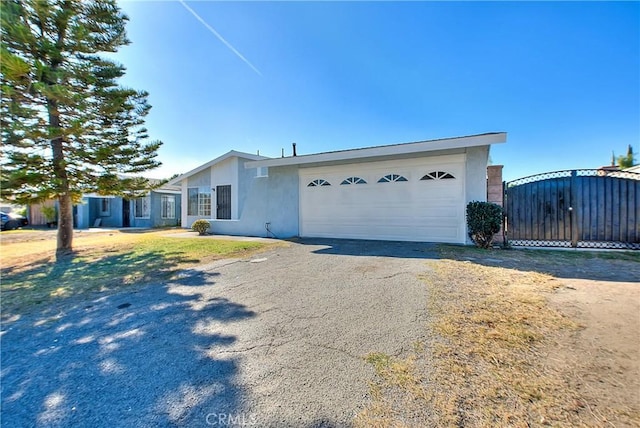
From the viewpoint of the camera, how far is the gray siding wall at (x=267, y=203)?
11766mm

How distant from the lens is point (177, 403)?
1.89m

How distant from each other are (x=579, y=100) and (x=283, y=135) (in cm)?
1422

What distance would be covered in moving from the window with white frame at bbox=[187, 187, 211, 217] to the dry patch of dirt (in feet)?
45.7

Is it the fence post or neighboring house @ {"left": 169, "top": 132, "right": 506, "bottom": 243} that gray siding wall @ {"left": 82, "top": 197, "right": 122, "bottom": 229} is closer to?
neighboring house @ {"left": 169, "top": 132, "right": 506, "bottom": 243}

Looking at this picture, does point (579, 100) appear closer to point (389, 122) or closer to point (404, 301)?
point (389, 122)

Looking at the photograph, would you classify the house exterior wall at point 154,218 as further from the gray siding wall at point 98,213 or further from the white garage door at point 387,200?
the white garage door at point 387,200

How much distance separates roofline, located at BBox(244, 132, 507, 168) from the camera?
7.55 meters

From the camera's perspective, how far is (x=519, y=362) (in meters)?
2.26

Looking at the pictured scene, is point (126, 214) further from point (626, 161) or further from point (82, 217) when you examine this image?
point (626, 161)

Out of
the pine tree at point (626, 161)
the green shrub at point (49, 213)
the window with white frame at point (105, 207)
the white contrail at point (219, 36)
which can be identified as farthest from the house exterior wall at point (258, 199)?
the pine tree at point (626, 161)

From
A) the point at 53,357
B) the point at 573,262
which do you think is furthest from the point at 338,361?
the point at 573,262

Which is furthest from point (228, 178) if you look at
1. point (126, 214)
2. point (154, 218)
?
point (126, 214)

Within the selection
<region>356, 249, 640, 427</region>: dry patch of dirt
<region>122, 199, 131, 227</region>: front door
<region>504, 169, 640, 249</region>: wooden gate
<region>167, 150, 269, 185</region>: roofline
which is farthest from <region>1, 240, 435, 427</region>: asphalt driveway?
<region>122, 199, 131, 227</region>: front door

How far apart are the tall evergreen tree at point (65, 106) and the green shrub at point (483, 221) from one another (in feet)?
38.4
